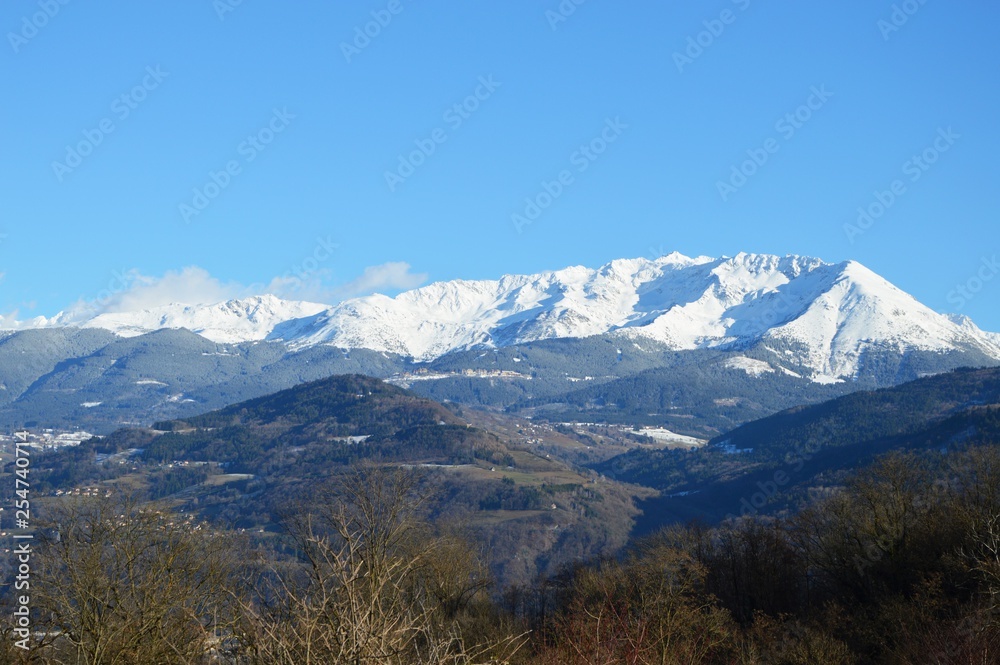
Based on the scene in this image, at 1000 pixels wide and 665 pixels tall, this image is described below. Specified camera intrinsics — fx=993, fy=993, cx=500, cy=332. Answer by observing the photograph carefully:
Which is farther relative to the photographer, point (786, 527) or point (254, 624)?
point (786, 527)

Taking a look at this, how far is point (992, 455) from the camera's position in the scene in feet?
258

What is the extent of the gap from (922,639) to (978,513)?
20469 mm

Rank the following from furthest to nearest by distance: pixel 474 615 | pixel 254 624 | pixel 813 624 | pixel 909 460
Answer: pixel 909 460 → pixel 474 615 → pixel 813 624 → pixel 254 624

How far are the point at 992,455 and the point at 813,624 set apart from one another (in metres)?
29.9

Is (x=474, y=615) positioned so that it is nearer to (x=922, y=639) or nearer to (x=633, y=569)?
(x=633, y=569)

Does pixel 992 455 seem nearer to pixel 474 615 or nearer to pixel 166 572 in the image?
pixel 474 615

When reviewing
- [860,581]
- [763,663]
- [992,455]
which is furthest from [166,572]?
[992,455]

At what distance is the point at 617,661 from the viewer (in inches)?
941

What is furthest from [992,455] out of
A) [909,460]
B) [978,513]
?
[978,513]

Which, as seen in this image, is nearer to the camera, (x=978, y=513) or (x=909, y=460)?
(x=978, y=513)

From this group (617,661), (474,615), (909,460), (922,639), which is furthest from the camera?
(909,460)

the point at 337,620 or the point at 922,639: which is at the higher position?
the point at 337,620

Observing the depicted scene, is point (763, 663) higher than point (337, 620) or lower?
lower

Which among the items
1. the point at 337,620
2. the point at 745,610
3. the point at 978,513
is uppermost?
the point at 337,620
